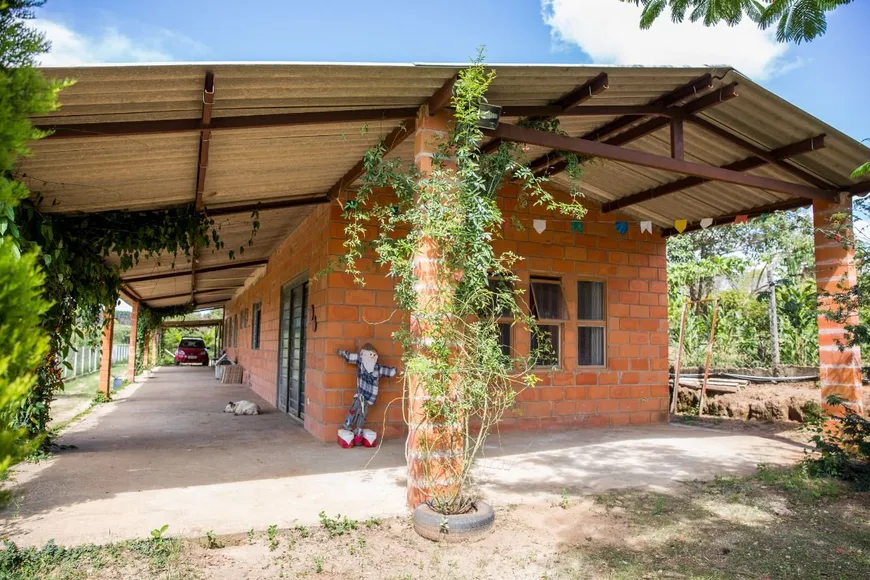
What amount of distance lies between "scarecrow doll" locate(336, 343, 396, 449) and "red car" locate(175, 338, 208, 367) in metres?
22.4

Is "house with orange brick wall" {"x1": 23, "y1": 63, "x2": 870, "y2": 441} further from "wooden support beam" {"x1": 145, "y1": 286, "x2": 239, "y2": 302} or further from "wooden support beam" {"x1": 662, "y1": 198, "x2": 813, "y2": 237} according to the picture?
"wooden support beam" {"x1": 145, "y1": 286, "x2": 239, "y2": 302}

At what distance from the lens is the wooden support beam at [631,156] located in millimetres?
4484

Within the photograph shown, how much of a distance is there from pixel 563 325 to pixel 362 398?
2.93m

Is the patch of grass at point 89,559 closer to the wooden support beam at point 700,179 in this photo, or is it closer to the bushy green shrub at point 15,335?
the bushy green shrub at point 15,335

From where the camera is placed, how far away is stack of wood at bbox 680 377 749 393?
9.38m

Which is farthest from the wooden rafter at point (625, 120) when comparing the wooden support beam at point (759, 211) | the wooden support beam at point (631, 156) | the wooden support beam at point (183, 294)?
the wooden support beam at point (183, 294)

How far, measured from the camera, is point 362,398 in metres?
6.00

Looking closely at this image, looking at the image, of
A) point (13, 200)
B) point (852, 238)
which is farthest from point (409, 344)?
point (852, 238)

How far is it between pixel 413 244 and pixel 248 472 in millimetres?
2655

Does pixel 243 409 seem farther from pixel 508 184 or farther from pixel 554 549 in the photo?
pixel 554 549

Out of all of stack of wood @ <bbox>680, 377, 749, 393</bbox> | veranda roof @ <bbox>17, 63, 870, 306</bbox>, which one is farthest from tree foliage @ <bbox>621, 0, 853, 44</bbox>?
stack of wood @ <bbox>680, 377, 749, 393</bbox>

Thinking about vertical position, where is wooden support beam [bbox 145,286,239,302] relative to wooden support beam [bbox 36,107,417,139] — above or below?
below

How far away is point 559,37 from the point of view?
1664 cm

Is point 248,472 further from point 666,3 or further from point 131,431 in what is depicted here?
point 666,3
